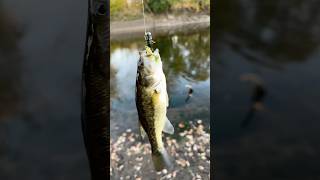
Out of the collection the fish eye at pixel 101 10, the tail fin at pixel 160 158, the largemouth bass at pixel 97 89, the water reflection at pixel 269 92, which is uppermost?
the fish eye at pixel 101 10

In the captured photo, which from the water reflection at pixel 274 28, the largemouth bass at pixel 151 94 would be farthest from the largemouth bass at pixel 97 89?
the water reflection at pixel 274 28

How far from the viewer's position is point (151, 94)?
1349 millimetres

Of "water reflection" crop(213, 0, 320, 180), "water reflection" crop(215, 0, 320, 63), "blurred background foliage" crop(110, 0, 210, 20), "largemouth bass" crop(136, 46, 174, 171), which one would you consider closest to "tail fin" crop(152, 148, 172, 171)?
"largemouth bass" crop(136, 46, 174, 171)

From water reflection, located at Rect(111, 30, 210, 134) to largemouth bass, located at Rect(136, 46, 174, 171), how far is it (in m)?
0.41

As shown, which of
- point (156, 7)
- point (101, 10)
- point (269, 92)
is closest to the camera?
point (101, 10)

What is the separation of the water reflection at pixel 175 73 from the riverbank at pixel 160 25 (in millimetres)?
23

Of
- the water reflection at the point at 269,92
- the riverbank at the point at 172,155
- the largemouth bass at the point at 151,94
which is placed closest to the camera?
the largemouth bass at the point at 151,94

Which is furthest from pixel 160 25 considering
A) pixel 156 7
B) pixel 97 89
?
pixel 97 89

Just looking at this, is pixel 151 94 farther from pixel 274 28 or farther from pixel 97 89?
pixel 274 28

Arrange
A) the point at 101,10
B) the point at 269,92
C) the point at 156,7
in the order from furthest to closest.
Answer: the point at 269,92
the point at 156,7
the point at 101,10

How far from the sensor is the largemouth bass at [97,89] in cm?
135

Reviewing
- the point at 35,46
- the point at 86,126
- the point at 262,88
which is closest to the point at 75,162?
the point at 35,46

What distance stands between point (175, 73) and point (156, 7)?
0.79 ft

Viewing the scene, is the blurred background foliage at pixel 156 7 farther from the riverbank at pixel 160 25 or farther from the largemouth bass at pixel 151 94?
the largemouth bass at pixel 151 94
